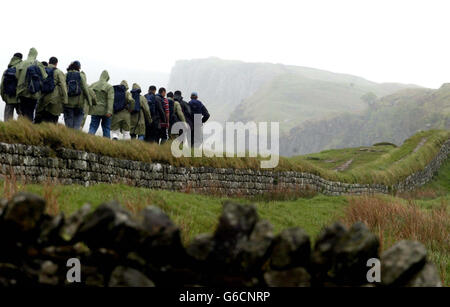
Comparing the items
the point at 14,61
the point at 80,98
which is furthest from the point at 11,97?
the point at 80,98

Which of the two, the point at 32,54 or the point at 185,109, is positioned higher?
the point at 32,54

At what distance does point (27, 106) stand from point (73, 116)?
1368 mm

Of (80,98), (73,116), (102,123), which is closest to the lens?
(80,98)

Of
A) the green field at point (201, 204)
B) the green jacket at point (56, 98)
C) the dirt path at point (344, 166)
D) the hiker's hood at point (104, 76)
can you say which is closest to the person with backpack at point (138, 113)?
the hiker's hood at point (104, 76)

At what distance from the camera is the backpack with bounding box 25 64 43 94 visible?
39.0ft

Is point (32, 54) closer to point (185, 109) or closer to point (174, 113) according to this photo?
point (174, 113)

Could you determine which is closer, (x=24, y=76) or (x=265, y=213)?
(x=265, y=213)

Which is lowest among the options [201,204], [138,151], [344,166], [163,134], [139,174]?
[201,204]

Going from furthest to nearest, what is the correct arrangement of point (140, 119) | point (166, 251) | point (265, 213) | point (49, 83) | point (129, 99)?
point (140, 119)
point (129, 99)
point (49, 83)
point (265, 213)
point (166, 251)

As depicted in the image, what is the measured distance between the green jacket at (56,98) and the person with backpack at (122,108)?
2.75 metres

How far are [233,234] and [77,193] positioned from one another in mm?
5287

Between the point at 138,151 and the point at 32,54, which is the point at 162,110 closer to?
the point at 138,151

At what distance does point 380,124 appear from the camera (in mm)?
166250

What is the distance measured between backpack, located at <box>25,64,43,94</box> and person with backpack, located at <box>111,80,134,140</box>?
3.26 meters
